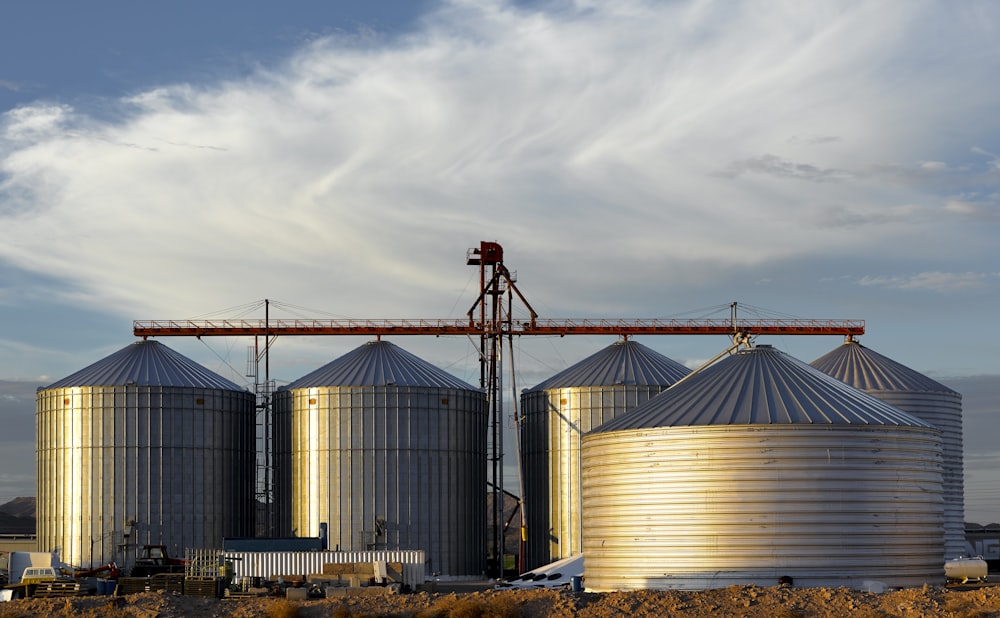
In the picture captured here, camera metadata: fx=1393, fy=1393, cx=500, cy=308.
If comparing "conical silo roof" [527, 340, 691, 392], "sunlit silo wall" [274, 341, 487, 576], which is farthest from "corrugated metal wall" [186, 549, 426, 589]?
"conical silo roof" [527, 340, 691, 392]

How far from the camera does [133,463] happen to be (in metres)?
92.6

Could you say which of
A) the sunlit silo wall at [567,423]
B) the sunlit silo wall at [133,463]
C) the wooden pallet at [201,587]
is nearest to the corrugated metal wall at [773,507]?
the wooden pallet at [201,587]

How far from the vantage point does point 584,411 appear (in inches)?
3903

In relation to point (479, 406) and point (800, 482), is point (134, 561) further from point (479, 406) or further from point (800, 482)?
point (800, 482)

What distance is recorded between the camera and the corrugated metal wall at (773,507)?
6456cm

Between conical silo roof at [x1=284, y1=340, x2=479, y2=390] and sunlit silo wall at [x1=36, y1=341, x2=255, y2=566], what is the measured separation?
711cm

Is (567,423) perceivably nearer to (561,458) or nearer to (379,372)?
(561,458)

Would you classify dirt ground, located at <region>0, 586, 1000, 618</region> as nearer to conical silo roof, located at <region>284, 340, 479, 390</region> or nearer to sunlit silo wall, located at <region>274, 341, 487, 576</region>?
sunlit silo wall, located at <region>274, 341, 487, 576</region>

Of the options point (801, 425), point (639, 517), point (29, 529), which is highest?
point (801, 425)

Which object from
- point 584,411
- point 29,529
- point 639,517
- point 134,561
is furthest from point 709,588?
point 29,529

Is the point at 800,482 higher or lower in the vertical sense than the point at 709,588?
higher

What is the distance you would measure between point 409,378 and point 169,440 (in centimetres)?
1669

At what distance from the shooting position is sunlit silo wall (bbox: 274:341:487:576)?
9288 cm

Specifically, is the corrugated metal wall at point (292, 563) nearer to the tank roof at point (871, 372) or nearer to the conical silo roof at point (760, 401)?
the conical silo roof at point (760, 401)
